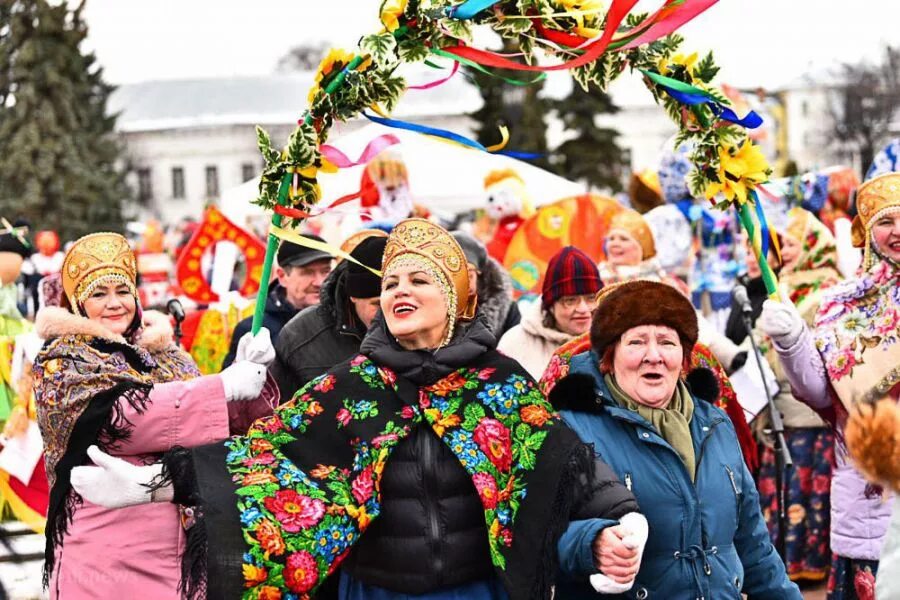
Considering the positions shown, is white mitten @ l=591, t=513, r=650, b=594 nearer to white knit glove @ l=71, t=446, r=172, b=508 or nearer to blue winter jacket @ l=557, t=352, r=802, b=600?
blue winter jacket @ l=557, t=352, r=802, b=600

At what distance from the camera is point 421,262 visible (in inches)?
166

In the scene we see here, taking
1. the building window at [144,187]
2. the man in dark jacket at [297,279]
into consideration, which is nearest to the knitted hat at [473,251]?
the man in dark jacket at [297,279]

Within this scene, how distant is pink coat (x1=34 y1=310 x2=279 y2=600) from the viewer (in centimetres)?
487

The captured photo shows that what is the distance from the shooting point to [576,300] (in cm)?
643

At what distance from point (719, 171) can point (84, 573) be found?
99.7 inches

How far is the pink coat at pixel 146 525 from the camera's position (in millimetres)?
4867

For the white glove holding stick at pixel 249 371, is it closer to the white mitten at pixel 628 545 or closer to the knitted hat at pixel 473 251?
the white mitten at pixel 628 545

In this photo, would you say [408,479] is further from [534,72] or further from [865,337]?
[865,337]

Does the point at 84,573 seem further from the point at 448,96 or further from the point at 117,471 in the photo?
the point at 448,96

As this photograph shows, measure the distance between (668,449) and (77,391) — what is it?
1.99 metres

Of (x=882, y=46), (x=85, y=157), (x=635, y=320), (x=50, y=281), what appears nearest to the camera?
(x=635, y=320)

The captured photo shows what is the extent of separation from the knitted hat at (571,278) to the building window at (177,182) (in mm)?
78826

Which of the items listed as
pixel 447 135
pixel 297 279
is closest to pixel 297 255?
pixel 297 279

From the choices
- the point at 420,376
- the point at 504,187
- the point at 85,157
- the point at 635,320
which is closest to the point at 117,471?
the point at 420,376
